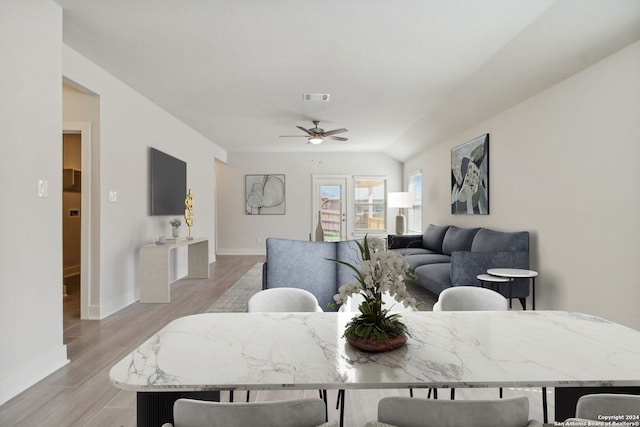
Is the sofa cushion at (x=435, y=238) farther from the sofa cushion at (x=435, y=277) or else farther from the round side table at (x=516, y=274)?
the round side table at (x=516, y=274)

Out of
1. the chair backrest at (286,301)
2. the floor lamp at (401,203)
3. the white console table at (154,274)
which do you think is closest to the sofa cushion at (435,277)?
the chair backrest at (286,301)

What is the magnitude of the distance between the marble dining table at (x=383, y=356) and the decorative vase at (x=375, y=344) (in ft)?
0.06

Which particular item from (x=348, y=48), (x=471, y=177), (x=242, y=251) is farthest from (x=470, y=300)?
(x=242, y=251)

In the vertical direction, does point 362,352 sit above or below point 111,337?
above

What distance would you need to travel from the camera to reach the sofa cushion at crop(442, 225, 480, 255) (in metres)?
4.80

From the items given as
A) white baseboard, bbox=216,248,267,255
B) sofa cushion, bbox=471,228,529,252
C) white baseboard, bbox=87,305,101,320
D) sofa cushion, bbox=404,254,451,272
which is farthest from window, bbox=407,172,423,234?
white baseboard, bbox=87,305,101,320

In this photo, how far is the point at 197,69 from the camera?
365 cm

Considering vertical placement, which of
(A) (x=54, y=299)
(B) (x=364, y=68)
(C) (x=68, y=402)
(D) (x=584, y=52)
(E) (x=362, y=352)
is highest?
(B) (x=364, y=68)

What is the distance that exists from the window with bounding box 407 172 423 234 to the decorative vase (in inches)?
262

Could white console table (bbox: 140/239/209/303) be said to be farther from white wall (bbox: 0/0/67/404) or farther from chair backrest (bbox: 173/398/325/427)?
chair backrest (bbox: 173/398/325/427)

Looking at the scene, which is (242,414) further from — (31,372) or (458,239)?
(458,239)

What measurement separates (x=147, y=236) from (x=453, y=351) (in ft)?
14.3

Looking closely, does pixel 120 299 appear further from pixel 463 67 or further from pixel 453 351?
pixel 463 67

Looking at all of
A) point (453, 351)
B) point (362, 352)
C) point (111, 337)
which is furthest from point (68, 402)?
point (453, 351)
